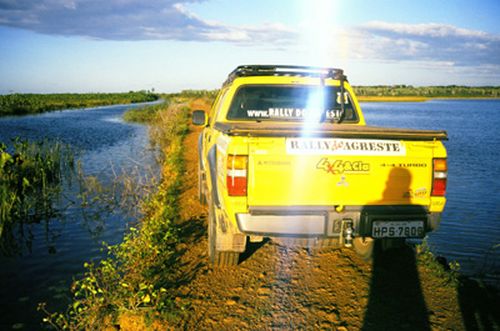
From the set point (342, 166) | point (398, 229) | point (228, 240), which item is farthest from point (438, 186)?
point (228, 240)

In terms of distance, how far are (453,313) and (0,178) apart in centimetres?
817

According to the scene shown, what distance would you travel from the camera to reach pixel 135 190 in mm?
8711

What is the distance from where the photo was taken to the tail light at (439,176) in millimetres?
3689

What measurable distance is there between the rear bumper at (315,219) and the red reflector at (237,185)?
0.19m

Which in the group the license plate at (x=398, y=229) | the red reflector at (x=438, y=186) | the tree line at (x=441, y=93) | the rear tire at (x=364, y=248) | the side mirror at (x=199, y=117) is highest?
the tree line at (x=441, y=93)

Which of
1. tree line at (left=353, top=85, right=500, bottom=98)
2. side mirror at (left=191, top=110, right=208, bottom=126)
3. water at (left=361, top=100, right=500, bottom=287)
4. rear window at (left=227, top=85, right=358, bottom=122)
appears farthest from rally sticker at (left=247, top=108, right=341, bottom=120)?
tree line at (left=353, top=85, right=500, bottom=98)

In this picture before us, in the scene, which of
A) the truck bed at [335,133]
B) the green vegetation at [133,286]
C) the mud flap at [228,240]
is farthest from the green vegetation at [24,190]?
the truck bed at [335,133]

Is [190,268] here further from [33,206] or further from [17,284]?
[33,206]

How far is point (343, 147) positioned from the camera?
3.55 meters

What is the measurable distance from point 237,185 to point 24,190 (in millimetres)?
→ 7620

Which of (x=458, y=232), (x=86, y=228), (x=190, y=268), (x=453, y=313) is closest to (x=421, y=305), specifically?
(x=453, y=313)

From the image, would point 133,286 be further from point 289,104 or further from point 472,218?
point 472,218

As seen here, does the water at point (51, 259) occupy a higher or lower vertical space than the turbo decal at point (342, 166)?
lower

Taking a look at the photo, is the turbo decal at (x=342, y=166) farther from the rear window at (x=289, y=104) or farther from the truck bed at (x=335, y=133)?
the rear window at (x=289, y=104)
